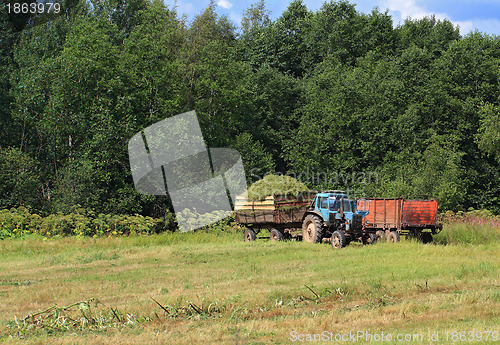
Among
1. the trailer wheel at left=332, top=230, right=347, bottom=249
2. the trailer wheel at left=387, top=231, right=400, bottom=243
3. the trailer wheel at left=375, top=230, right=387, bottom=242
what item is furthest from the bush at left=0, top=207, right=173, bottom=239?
the trailer wheel at left=387, top=231, right=400, bottom=243

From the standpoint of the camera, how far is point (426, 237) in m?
21.0

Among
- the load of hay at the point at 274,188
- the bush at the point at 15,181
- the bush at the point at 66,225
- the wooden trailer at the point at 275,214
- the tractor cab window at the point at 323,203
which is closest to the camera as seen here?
the tractor cab window at the point at 323,203

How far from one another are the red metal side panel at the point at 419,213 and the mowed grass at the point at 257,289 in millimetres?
2980

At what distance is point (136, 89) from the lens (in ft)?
110

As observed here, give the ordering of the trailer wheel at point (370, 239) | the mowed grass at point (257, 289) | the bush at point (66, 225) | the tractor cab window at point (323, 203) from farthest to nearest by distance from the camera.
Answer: the bush at point (66, 225), the tractor cab window at point (323, 203), the trailer wheel at point (370, 239), the mowed grass at point (257, 289)

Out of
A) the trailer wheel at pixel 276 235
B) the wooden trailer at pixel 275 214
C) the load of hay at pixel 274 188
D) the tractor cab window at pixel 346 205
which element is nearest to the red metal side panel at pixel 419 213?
the tractor cab window at pixel 346 205

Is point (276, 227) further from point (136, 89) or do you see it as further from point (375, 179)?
point (375, 179)

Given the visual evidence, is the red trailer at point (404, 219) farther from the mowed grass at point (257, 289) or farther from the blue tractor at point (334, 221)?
the mowed grass at point (257, 289)

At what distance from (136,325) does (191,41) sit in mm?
40444

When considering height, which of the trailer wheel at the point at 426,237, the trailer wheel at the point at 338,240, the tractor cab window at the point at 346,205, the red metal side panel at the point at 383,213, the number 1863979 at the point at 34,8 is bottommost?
the trailer wheel at the point at 426,237

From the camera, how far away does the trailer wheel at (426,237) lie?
20.9 meters

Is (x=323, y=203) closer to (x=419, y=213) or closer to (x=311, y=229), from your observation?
(x=311, y=229)

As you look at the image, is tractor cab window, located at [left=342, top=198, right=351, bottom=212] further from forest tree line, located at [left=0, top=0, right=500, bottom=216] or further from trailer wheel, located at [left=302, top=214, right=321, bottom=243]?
forest tree line, located at [left=0, top=0, right=500, bottom=216]

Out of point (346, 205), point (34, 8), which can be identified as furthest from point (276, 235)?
point (34, 8)
